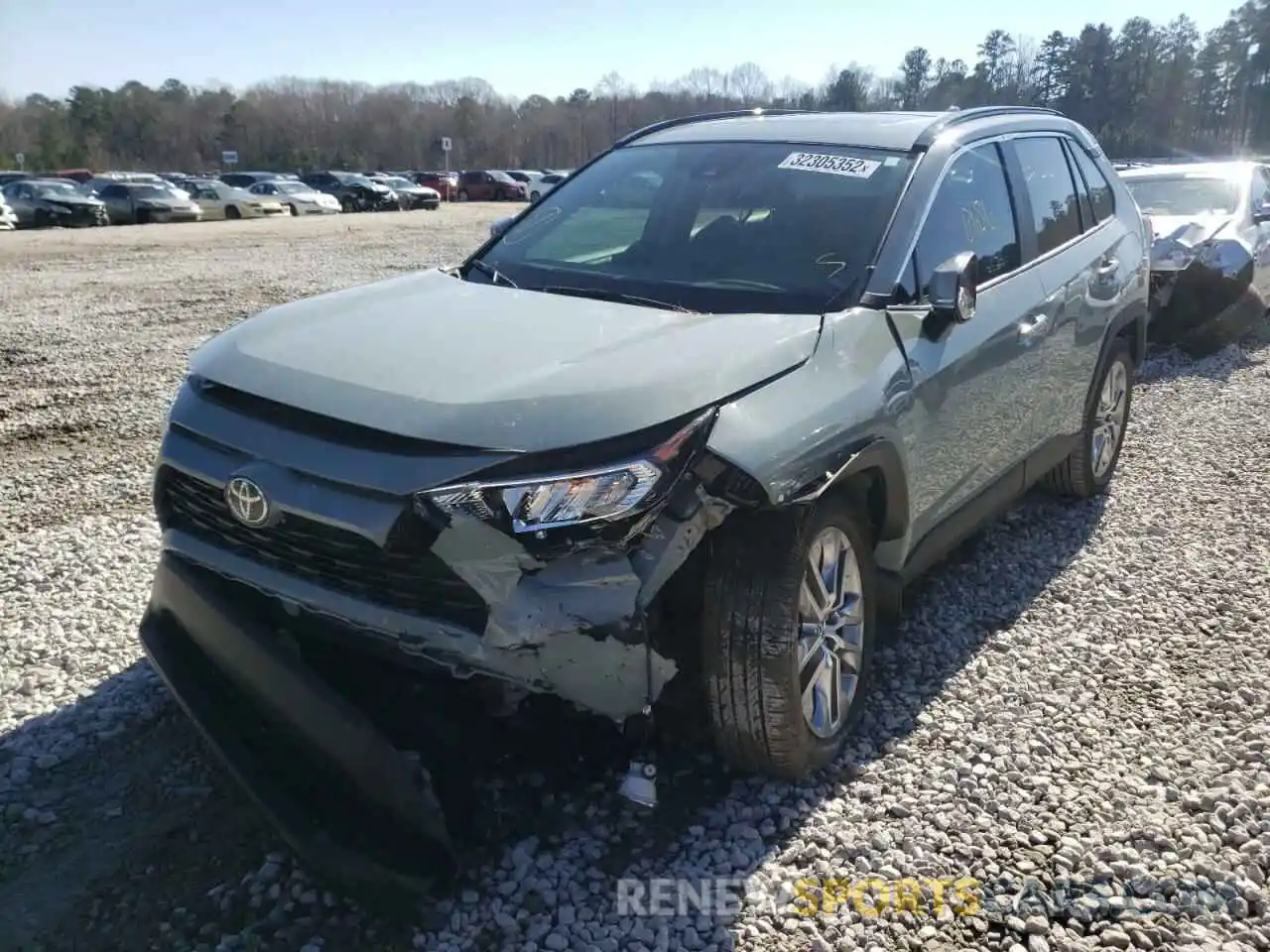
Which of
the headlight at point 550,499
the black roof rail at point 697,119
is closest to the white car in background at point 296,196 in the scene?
the black roof rail at point 697,119

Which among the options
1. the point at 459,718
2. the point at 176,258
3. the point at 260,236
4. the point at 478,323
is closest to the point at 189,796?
the point at 459,718

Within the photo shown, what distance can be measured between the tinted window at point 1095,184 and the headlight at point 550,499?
3.72 metres

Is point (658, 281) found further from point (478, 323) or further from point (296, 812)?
point (296, 812)

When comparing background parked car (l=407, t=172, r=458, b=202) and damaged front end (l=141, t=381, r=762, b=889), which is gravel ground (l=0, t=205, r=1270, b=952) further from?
background parked car (l=407, t=172, r=458, b=202)

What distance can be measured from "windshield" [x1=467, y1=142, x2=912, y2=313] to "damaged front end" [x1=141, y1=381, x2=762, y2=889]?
98 centimetres

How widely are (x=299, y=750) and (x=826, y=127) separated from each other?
2.97m

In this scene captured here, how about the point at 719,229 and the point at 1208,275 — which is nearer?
the point at 719,229

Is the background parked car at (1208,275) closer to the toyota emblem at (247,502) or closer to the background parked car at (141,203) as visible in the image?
the toyota emblem at (247,502)

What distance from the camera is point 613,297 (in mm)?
3408

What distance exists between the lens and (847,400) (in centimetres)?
289

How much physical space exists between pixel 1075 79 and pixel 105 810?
7363 centimetres

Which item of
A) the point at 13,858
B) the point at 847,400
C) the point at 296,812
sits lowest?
the point at 13,858

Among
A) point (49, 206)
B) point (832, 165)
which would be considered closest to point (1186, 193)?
point (832, 165)

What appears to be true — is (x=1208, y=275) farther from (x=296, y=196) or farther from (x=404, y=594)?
(x=296, y=196)
